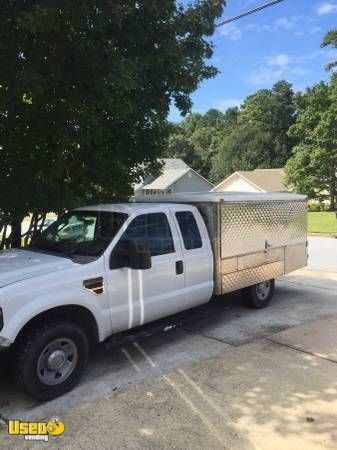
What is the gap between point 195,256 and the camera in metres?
6.26

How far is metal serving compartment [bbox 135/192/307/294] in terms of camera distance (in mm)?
6613

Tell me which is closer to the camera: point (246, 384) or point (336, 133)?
point (246, 384)

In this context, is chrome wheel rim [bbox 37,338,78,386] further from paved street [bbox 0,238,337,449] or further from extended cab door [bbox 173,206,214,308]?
extended cab door [bbox 173,206,214,308]

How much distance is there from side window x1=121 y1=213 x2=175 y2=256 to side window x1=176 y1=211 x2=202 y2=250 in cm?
26

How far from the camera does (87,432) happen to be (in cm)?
404

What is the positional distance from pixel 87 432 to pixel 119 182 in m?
5.20

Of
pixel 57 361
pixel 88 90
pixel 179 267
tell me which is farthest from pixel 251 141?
pixel 57 361

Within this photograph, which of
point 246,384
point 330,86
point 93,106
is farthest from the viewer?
point 330,86

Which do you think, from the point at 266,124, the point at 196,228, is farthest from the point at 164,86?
the point at 266,124

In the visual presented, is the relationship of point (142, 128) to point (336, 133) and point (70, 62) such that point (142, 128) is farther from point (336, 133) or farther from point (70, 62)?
point (336, 133)

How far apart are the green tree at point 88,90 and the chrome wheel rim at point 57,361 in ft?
10.1

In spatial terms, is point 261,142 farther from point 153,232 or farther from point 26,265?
point 26,265

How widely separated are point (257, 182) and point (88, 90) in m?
50.8

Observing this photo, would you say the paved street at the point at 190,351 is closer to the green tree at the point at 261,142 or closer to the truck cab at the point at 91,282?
the truck cab at the point at 91,282
